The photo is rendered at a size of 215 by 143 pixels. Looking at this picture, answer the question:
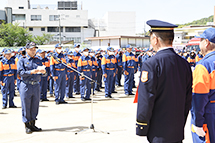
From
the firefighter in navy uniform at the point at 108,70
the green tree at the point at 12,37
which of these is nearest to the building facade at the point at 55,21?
the green tree at the point at 12,37

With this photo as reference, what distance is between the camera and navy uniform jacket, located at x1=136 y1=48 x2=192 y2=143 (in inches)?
111

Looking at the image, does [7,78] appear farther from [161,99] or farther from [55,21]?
[55,21]

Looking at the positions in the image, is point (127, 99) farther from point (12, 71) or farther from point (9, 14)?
point (9, 14)

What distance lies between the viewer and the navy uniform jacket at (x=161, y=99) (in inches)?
111

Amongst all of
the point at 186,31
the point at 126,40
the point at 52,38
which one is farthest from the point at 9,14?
the point at 186,31

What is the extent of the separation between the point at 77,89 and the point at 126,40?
43.1 metres

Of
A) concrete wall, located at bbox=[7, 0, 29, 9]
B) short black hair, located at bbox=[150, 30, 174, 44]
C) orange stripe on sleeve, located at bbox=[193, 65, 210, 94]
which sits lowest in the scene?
orange stripe on sleeve, located at bbox=[193, 65, 210, 94]

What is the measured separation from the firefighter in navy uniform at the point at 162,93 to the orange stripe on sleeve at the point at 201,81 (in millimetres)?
550

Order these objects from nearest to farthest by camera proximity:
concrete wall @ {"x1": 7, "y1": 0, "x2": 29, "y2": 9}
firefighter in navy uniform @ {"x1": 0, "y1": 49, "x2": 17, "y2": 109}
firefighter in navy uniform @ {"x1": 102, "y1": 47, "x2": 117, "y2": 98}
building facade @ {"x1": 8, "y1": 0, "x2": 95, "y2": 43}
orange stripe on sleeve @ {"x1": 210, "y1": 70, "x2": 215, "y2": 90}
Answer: orange stripe on sleeve @ {"x1": 210, "y1": 70, "x2": 215, "y2": 90} < firefighter in navy uniform @ {"x1": 0, "y1": 49, "x2": 17, "y2": 109} < firefighter in navy uniform @ {"x1": 102, "y1": 47, "x2": 117, "y2": 98} < building facade @ {"x1": 8, "y1": 0, "x2": 95, "y2": 43} < concrete wall @ {"x1": 7, "y1": 0, "x2": 29, "y2": 9}

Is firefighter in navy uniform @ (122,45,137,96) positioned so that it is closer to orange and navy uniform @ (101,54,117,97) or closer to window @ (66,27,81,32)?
orange and navy uniform @ (101,54,117,97)

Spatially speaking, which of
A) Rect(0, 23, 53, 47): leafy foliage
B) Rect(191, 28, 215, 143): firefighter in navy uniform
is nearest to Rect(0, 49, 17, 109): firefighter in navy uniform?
Rect(191, 28, 215, 143): firefighter in navy uniform

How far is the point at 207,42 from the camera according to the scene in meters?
3.87

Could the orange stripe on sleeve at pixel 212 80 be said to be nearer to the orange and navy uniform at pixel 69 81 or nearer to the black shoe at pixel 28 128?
the black shoe at pixel 28 128

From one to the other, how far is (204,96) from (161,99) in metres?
0.94
